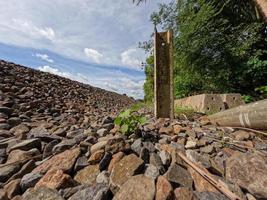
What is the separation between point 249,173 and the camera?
5.39ft

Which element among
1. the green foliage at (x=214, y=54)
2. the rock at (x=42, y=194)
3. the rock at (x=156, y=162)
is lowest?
the rock at (x=42, y=194)

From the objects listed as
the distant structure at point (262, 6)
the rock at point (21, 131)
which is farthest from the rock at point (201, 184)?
the distant structure at point (262, 6)

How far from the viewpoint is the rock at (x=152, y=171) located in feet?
5.34

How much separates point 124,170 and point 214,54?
689 centimetres

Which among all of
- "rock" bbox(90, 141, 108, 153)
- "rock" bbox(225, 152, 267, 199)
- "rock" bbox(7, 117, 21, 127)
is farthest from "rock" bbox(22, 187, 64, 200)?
"rock" bbox(7, 117, 21, 127)

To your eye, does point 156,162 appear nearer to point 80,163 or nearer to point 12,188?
point 80,163

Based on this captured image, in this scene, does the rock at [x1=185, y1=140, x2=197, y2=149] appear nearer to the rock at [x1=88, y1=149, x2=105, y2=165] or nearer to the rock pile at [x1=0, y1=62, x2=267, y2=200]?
the rock pile at [x1=0, y1=62, x2=267, y2=200]

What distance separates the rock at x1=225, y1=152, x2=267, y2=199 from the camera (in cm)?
154

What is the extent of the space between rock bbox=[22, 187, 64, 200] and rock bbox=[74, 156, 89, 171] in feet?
1.10

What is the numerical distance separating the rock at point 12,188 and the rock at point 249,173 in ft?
5.28

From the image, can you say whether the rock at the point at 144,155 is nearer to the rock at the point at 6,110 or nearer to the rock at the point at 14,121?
the rock at the point at 14,121

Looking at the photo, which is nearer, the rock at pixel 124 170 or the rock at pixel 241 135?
the rock at pixel 124 170

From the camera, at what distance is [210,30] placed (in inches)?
295

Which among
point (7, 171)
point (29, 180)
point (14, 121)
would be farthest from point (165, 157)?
point (14, 121)
